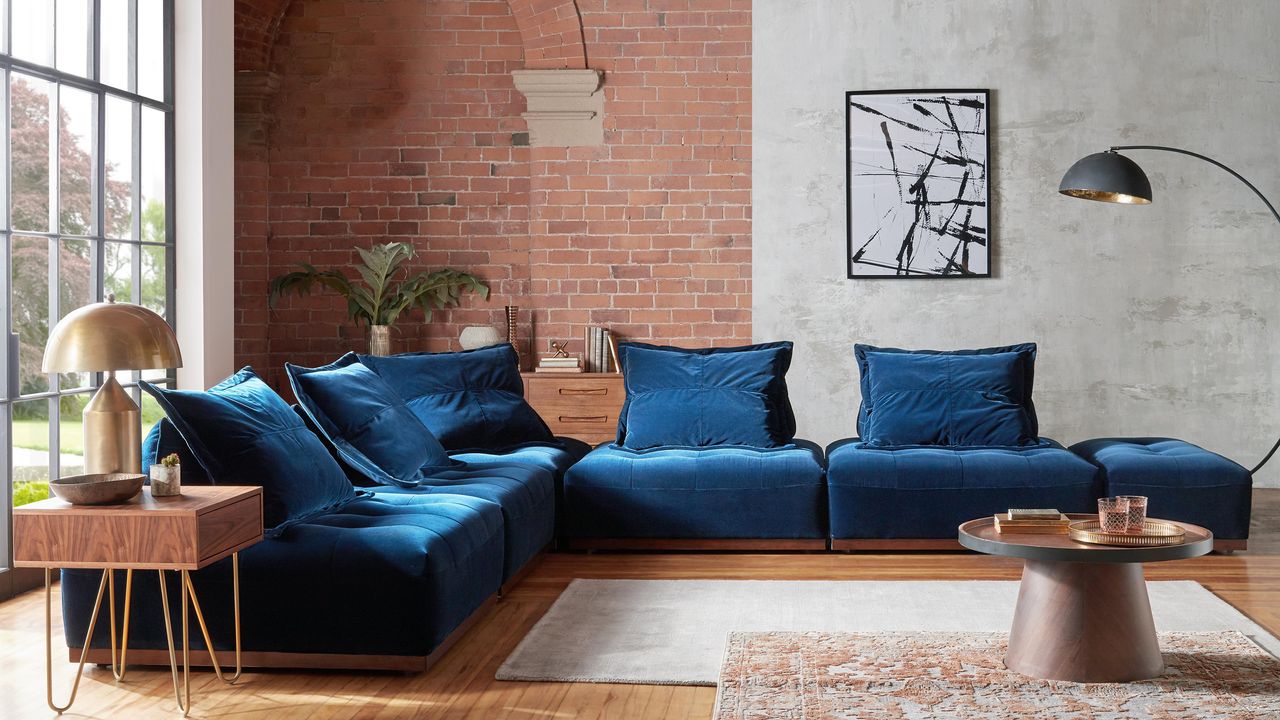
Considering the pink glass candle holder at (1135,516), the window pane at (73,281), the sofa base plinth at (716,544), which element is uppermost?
the window pane at (73,281)

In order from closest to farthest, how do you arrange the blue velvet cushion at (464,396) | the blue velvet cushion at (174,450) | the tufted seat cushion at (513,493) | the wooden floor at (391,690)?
the wooden floor at (391,690) → the blue velvet cushion at (174,450) → the tufted seat cushion at (513,493) → the blue velvet cushion at (464,396)

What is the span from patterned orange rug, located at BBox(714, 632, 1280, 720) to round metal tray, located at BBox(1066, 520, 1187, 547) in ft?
1.21

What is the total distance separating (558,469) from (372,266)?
2.30 m

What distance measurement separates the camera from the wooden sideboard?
686cm

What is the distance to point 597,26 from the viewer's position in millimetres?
7156

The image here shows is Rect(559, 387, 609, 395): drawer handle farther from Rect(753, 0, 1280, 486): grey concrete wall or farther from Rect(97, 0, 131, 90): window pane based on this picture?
Rect(97, 0, 131, 90): window pane

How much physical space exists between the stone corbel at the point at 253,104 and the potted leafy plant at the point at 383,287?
88cm

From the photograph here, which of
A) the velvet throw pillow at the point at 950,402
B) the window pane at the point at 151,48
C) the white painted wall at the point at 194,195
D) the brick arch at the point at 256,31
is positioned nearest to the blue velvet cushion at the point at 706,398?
the velvet throw pillow at the point at 950,402

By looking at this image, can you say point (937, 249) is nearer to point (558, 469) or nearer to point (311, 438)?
point (558, 469)

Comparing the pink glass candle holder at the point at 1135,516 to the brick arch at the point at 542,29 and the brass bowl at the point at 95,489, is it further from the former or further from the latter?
the brick arch at the point at 542,29

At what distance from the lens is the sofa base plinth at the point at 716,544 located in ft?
17.4

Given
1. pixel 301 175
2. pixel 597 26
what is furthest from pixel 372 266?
→ pixel 597 26

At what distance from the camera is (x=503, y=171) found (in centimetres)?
739

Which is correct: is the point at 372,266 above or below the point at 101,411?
above
